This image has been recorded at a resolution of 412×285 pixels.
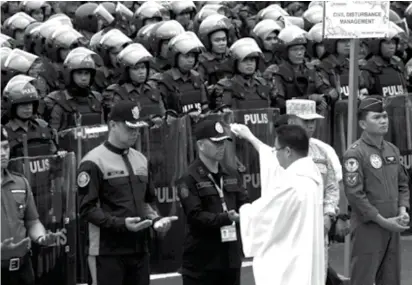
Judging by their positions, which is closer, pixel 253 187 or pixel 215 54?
pixel 253 187

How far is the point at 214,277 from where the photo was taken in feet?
36.8

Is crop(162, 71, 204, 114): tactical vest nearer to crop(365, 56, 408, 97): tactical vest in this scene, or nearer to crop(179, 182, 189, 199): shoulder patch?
crop(365, 56, 408, 97): tactical vest

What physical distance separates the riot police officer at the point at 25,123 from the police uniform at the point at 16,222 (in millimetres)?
2311

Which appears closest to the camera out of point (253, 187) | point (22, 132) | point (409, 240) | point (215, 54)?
point (22, 132)

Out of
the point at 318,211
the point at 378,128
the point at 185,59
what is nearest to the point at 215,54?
the point at 185,59

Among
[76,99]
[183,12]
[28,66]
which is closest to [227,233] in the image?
[76,99]

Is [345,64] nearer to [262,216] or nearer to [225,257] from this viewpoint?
[225,257]

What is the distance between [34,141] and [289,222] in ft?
12.9

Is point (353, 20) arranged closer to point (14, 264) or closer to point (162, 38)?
point (14, 264)

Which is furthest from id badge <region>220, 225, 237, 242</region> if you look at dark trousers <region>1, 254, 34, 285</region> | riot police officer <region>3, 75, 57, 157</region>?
riot police officer <region>3, 75, 57, 157</region>

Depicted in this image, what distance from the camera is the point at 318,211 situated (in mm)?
9898

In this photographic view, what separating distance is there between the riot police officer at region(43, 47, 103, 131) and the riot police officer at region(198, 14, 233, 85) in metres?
2.37

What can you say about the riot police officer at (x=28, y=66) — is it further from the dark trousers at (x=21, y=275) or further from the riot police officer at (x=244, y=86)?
the dark trousers at (x=21, y=275)

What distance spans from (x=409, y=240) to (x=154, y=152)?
3.51 m
